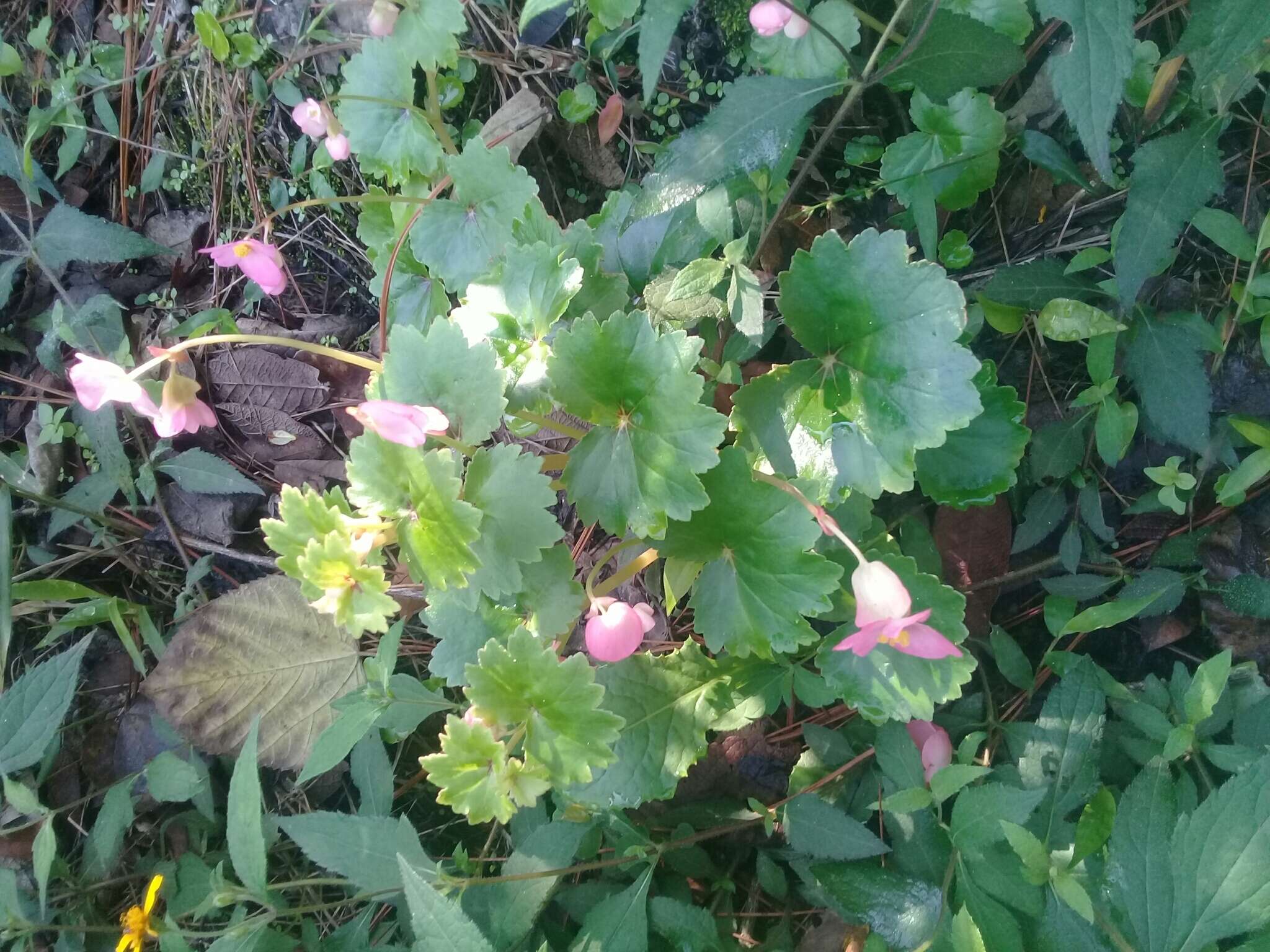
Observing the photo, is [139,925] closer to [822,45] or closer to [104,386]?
[104,386]

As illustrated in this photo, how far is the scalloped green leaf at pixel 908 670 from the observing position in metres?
1.40

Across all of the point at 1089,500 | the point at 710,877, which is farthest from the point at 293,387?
the point at 1089,500

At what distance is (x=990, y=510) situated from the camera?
170 centimetres

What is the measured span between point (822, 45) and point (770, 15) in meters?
0.15

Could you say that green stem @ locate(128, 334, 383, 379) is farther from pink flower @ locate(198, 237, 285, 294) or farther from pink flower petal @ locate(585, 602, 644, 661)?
pink flower petal @ locate(585, 602, 644, 661)

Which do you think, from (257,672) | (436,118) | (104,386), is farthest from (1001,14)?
(257,672)

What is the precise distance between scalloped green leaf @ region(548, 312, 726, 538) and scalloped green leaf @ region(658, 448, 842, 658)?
0.33ft

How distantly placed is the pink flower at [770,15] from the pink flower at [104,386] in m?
1.12

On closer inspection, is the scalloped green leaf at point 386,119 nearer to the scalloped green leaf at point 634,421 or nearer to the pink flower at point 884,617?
the scalloped green leaf at point 634,421

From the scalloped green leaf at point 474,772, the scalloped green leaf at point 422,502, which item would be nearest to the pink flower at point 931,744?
the scalloped green leaf at point 474,772

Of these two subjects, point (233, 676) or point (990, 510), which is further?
point (233, 676)

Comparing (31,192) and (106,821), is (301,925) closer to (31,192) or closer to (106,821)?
(106,821)

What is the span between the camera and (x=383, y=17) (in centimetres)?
156

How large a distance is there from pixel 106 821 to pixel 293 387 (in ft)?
3.33
